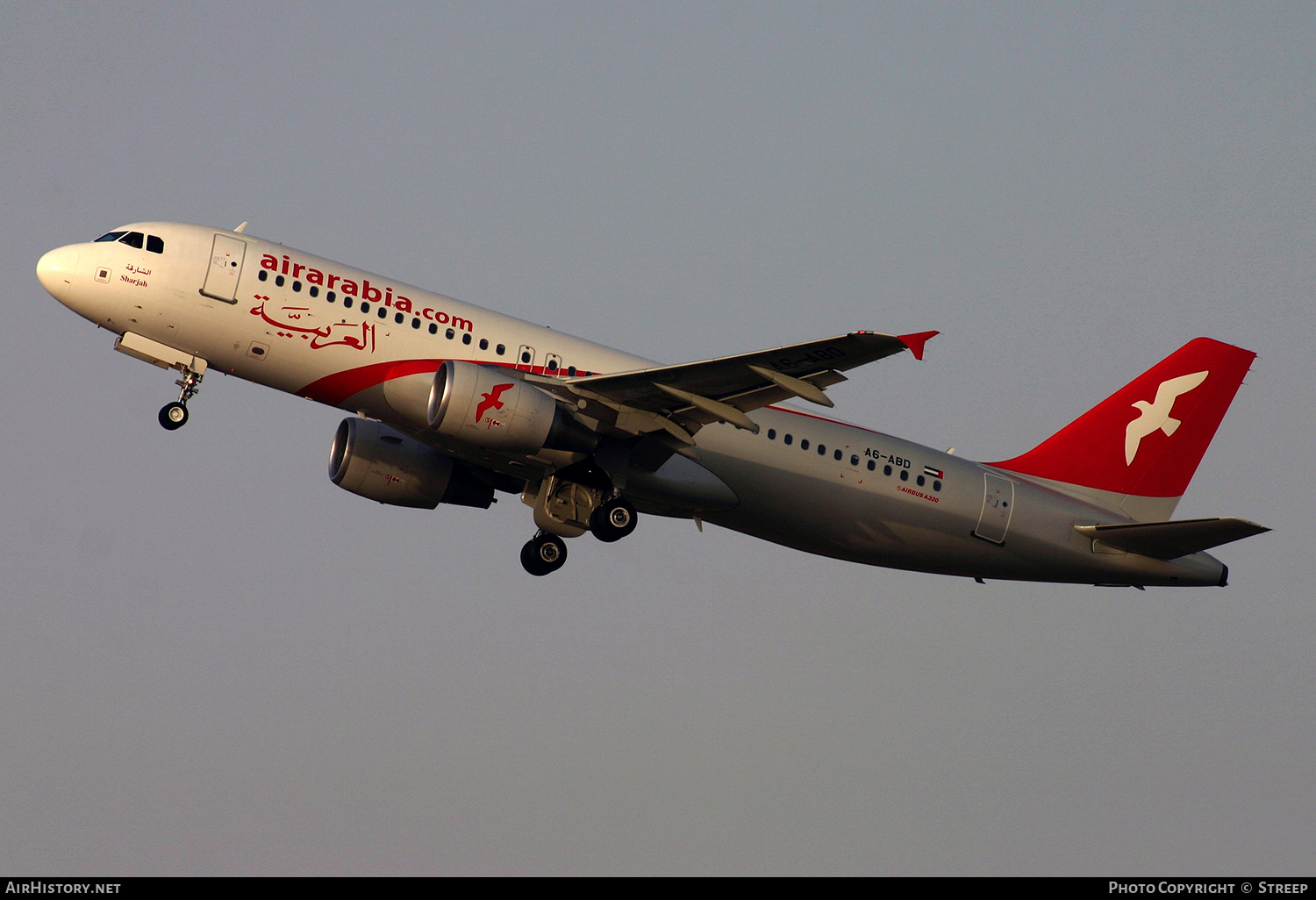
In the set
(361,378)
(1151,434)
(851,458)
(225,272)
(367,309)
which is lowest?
(361,378)

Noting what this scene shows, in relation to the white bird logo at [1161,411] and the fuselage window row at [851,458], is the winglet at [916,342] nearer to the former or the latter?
the fuselage window row at [851,458]

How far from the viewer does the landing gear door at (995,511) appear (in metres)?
34.7

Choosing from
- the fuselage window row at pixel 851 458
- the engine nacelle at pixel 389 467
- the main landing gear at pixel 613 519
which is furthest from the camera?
the engine nacelle at pixel 389 467

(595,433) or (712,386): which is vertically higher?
(712,386)

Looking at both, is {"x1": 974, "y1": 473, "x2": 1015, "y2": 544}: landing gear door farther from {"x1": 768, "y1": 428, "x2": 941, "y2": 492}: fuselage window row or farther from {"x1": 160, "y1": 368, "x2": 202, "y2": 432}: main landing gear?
{"x1": 160, "y1": 368, "x2": 202, "y2": 432}: main landing gear

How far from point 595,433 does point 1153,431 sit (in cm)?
1633

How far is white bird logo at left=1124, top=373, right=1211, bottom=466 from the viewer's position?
124ft

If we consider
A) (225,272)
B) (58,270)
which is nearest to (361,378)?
(225,272)

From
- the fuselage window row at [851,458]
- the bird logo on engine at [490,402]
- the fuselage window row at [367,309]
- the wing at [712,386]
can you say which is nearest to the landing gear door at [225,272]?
the fuselage window row at [367,309]

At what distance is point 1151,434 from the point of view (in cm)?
3775

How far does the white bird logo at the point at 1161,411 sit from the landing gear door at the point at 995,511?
4.62 meters

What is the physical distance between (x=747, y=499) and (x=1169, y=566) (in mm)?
11154

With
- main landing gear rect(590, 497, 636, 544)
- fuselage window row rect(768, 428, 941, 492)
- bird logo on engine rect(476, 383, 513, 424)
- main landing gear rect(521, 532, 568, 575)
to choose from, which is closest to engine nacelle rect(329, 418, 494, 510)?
main landing gear rect(521, 532, 568, 575)

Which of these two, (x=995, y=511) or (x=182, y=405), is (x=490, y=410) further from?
(x=995, y=511)
